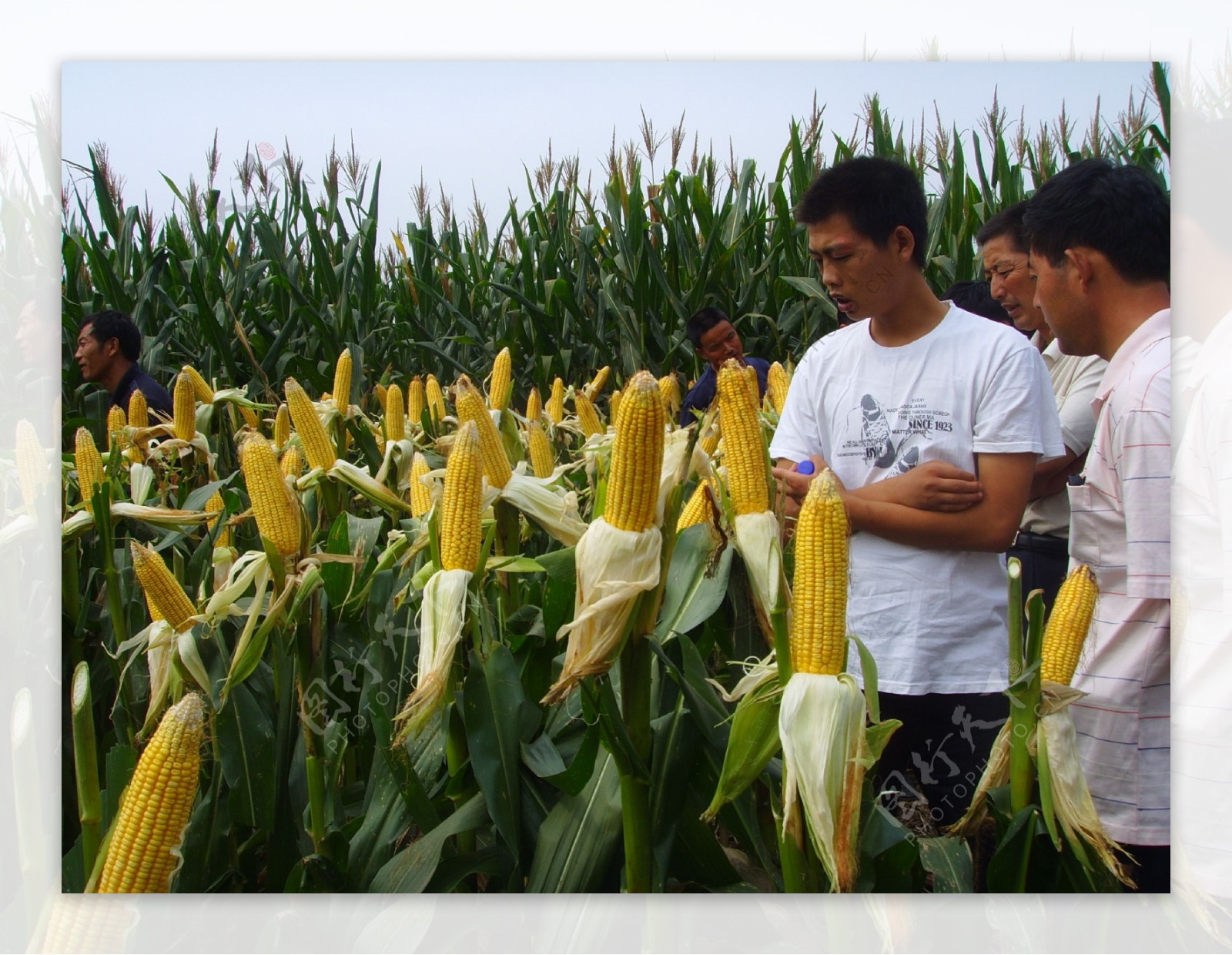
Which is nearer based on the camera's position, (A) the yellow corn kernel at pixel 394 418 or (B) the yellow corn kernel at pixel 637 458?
(B) the yellow corn kernel at pixel 637 458

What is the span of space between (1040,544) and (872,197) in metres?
0.68

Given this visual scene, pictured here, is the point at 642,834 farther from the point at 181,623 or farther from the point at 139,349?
the point at 139,349

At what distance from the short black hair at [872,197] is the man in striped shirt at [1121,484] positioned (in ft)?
0.63

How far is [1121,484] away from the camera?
1.39 metres

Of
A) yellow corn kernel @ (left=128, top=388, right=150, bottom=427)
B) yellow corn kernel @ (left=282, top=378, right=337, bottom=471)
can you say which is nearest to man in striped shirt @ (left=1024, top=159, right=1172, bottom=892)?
yellow corn kernel @ (left=282, top=378, right=337, bottom=471)

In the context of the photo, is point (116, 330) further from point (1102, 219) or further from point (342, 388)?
point (1102, 219)

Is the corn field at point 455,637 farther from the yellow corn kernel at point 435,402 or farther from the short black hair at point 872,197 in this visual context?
the short black hair at point 872,197

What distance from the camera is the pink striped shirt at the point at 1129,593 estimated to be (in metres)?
1.38

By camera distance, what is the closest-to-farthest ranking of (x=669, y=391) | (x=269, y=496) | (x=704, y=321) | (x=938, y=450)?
(x=269, y=496) → (x=938, y=450) → (x=669, y=391) → (x=704, y=321)

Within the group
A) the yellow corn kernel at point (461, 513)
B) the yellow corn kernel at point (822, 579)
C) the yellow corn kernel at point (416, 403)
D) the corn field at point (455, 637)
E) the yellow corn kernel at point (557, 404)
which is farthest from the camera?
the yellow corn kernel at point (557, 404)

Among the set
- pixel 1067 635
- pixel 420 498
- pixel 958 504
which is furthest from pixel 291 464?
Result: pixel 1067 635

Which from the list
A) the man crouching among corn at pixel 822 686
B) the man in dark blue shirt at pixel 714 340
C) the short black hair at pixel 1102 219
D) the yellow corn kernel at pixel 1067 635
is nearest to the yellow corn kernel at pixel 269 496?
the man crouching among corn at pixel 822 686

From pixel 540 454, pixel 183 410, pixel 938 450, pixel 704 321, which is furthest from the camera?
pixel 704 321

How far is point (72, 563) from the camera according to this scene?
5.53 ft
